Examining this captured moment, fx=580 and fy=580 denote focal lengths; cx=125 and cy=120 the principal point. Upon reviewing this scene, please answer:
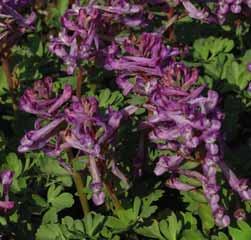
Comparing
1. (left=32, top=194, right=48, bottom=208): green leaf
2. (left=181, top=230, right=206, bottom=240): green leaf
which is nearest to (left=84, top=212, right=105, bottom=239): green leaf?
(left=32, top=194, right=48, bottom=208): green leaf

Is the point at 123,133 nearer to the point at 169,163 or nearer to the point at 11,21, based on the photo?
the point at 169,163

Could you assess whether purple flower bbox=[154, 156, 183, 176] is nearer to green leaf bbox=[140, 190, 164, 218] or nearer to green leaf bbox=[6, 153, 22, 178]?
green leaf bbox=[140, 190, 164, 218]

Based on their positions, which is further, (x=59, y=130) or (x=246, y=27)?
(x=246, y=27)

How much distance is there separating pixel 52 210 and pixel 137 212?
1.56 feet

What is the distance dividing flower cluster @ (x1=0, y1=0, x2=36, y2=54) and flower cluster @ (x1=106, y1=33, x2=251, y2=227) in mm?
965

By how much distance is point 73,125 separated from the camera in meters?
2.67

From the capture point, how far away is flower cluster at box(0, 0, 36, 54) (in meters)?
3.72

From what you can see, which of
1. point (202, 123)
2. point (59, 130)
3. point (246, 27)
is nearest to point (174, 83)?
point (202, 123)

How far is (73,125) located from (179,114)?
492mm

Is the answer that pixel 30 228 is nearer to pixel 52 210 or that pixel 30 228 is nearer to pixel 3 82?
pixel 52 210

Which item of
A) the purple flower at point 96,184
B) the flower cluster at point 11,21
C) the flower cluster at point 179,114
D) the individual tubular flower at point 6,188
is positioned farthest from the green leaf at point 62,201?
the flower cluster at point 11,21

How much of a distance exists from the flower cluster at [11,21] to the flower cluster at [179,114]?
965 mm

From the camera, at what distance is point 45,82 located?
2.77 m

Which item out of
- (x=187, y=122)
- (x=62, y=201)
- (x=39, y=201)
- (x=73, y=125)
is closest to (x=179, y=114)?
(x=187, y=122)
